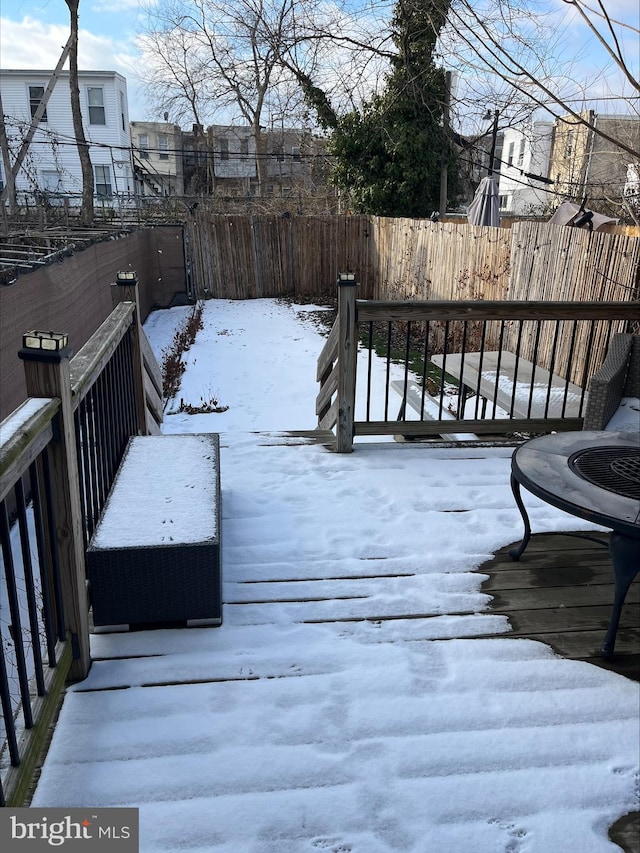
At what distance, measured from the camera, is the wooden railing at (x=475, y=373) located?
12.5 ft

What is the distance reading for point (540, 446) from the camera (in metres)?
2.71

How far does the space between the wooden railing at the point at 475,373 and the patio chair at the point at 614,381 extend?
6.2 inches

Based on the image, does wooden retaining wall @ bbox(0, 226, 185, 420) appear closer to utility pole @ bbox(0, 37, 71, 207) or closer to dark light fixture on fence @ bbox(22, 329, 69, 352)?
utility pole @ bbox(0, 37, 71, 207)

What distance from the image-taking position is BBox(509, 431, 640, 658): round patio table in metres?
2.10

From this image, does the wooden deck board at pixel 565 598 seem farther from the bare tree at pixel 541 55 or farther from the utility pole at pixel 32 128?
the utility pole at pixel 32 128

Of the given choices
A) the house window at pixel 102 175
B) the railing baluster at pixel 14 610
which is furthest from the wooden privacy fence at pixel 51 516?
the house window at pixel 102 175

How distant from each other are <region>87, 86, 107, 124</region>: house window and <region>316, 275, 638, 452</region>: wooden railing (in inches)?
805

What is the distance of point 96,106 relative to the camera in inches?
907

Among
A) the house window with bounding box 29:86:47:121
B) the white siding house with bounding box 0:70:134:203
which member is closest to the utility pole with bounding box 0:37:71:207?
the white siding house with bounding box 0:70:134:203

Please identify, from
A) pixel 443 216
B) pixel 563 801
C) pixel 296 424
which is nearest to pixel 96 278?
pixel 296 424

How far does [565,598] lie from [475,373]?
10.9ft

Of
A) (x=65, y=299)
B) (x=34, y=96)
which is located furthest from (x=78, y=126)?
(x=34, y=96)

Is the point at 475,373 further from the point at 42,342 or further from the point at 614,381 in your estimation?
the point at 42,342

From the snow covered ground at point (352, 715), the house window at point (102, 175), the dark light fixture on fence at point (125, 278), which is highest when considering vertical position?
the house window at point (102, 175)
